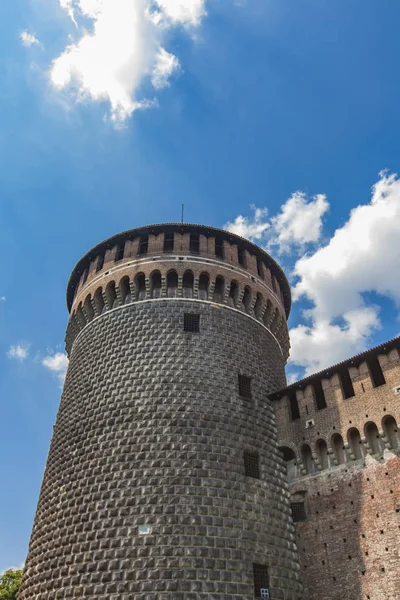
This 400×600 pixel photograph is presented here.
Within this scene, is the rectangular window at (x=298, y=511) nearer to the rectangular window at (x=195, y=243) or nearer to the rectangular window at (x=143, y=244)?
the rectangular window at (x=195, y=243)

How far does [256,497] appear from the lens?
570 inches

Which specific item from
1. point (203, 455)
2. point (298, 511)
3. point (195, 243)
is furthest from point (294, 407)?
point (195, 243)

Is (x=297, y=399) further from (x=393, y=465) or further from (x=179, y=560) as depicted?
(x=179, y=560)

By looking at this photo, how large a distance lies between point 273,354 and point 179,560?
930 centimetres

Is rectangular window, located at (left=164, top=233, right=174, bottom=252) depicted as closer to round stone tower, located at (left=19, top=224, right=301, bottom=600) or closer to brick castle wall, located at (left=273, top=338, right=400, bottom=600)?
round stone tower, located at (left=19, top=224, right=301, bottom=600)

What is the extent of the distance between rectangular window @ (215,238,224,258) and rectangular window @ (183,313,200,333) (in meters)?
3.39

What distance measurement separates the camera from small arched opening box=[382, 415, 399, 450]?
14.3 metres

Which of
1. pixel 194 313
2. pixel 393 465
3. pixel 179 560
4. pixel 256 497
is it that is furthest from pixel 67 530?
pixel 393 465

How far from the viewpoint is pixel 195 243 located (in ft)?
66.4

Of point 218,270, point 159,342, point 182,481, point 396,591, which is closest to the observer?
point 396,591

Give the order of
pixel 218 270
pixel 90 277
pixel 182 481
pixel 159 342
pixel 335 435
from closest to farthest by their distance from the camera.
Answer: pixel 182 481 < pixel 335 435 < pixel 159 342 < pixel 218 270 < pixel 90 277

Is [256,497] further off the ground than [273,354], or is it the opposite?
[273,354]

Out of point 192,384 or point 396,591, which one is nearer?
point 396,591

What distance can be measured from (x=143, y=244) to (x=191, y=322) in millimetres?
4456
